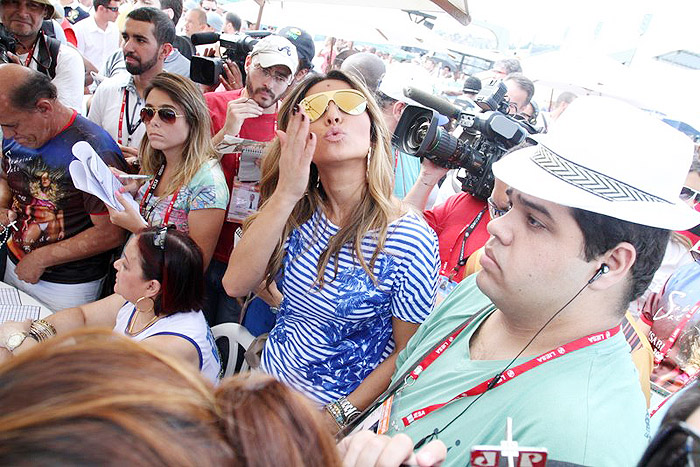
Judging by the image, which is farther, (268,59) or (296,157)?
(268,59)

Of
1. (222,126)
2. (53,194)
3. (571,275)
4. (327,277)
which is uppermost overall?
(571,275)

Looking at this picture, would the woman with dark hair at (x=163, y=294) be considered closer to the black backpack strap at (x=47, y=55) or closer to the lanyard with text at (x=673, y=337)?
the lanyard with text at (x=673, y=337)

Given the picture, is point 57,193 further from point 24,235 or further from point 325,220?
point 325,220

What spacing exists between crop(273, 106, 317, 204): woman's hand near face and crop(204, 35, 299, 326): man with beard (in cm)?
94

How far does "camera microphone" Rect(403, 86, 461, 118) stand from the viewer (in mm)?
2838

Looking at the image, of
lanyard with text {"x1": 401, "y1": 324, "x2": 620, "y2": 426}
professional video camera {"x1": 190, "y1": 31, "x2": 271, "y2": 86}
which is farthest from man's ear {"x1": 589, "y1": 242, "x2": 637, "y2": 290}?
professional video camera {"x1": 190, "y1": 31, "x2": 271, "y2": 86}

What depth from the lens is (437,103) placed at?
287 centimetres

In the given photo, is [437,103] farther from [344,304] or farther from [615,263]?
[615,263]

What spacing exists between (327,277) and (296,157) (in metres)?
0.46

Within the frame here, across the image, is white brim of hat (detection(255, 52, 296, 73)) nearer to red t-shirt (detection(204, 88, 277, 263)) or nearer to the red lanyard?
red t-shirt (detection(204, 88, 277, 263))

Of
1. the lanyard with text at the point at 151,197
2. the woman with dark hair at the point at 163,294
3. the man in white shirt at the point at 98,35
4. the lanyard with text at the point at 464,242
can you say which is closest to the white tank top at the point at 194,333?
the woman with dark hair at the point at 163,294

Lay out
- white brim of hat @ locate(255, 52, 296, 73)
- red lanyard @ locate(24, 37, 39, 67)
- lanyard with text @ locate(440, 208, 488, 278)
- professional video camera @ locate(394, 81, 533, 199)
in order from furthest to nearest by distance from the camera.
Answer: red lanyard @ locate(24, 37, 39, 67) < white brim of hat @ locate(255, 52, 296, 73) < lanyard with text @ locate(440, 208, 488, 278) < professional video camera @ locate(394, 81, 533, 199)

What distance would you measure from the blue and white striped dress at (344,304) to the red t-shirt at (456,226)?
0.62 meters

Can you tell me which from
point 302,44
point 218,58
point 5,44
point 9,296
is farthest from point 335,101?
point 5,44
